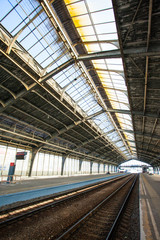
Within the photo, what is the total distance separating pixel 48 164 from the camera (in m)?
31.6

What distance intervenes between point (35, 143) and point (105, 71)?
1864 cm

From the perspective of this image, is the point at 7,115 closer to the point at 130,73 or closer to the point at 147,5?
the point at 130,73

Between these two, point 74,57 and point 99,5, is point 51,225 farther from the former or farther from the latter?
point 99,5

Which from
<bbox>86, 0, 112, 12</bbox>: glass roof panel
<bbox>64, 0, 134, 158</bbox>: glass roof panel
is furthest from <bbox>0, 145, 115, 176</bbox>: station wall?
<bbox>86, 0, 112, 12</bbox>: glass roof panel

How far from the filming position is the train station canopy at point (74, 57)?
9289mm

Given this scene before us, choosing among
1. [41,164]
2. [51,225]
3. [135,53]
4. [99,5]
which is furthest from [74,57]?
[41,164]

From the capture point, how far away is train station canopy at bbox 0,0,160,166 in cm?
929

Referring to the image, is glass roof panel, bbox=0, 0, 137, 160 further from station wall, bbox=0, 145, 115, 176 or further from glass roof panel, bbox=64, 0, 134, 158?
station wall, bbox=0, 145, 115, 176

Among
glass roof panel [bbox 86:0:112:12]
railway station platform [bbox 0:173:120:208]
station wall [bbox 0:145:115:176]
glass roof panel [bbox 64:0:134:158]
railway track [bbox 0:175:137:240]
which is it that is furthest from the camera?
station wall [bbox 0:145:115:176]

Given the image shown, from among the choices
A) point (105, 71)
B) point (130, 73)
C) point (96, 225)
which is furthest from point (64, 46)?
point (96, 225)

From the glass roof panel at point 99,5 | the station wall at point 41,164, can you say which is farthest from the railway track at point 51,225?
the station wall at point 41,164

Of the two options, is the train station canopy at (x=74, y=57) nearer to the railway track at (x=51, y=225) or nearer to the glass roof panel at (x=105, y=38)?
the glass roof panel at (x=105, y=38)

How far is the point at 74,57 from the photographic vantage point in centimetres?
1266

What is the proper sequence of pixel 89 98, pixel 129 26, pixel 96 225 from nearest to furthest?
pixel 96 225, pixel 129 26, pixel 89 98
